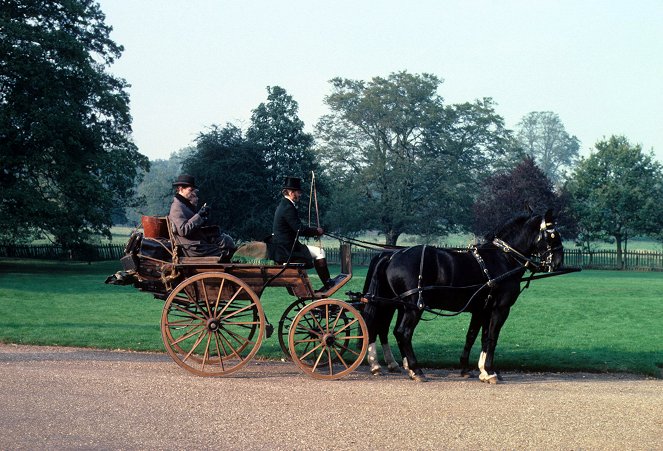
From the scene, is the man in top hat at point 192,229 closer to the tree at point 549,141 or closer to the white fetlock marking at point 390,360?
the white fetlock marking at point 390,360

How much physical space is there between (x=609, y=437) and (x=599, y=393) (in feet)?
7.18

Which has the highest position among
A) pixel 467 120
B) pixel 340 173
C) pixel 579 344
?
pixel 467 120

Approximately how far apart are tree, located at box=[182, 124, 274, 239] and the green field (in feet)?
57.6

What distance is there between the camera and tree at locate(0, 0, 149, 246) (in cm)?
3011

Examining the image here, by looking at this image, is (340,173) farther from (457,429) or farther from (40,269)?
(457,429)

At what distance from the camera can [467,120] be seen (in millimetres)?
60625

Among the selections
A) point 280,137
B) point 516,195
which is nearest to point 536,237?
point 280,137

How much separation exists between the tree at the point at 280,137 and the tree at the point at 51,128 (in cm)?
1303

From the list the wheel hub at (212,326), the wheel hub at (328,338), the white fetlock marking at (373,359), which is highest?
the wheel hub at (212,326)

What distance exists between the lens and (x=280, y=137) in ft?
153

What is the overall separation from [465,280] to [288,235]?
8.54 ft

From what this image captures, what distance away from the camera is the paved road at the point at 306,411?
6984 millimetres

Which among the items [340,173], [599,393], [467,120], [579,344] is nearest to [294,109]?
[340,173]

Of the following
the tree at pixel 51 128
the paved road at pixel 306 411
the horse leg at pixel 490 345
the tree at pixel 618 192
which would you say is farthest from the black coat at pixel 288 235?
the tree at pixel 618 192
